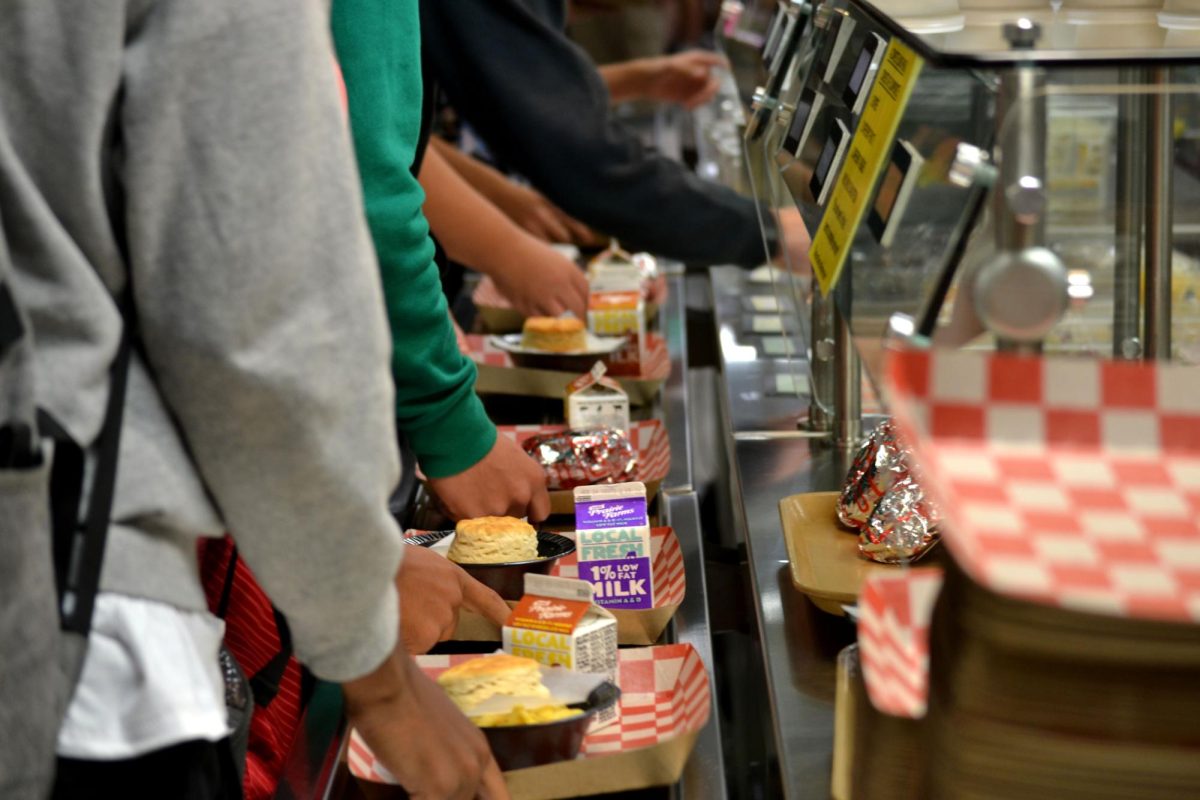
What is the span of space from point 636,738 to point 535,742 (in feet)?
0.48

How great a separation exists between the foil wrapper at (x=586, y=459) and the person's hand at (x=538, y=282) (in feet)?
2.45

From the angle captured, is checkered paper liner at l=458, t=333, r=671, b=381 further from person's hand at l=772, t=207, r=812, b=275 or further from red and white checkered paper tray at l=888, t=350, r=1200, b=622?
red and white checkered paper tray at l=888, t=350, r=1200, b=622

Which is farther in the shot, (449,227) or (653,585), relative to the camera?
(449,227)

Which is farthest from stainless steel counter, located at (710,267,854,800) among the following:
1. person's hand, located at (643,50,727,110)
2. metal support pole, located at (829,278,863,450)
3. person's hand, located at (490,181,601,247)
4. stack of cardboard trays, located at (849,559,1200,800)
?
person's hand, located at (643,50,727,110)

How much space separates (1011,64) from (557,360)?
175cm

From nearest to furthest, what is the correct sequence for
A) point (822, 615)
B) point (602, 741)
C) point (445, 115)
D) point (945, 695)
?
point (945, 695) → point (602, 741) → point (822, 615) → point (445, 115)

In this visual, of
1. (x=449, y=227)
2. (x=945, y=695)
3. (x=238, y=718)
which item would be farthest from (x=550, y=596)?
(x=449, y=227)

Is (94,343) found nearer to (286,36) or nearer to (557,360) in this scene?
(286,36)

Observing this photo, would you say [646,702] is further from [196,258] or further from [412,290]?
[196,258]

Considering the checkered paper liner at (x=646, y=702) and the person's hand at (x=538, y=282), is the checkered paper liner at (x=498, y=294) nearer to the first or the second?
the person's hand at (x=538, y=282)

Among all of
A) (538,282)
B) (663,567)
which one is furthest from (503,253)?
(663,567)

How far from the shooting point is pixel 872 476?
1.60 m

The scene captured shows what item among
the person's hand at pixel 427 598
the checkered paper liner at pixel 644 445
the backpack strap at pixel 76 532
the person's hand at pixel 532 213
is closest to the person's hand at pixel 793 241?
the checkered paper liner at pixel 644 445

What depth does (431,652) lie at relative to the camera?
5.25ft
